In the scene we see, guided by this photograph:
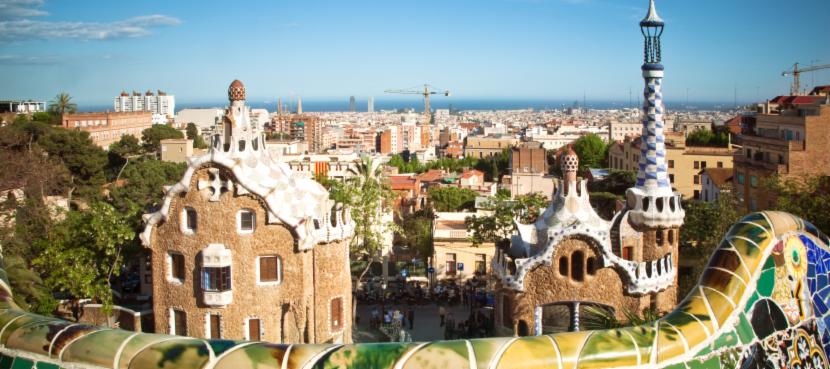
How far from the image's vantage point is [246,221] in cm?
2398

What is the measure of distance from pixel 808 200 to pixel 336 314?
19879mm

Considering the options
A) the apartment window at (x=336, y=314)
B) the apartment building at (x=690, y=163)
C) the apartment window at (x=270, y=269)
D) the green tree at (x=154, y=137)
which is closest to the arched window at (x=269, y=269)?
the apartment window at (x=270, y=269)

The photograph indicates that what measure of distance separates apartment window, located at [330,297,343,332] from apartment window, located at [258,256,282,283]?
7.38ft

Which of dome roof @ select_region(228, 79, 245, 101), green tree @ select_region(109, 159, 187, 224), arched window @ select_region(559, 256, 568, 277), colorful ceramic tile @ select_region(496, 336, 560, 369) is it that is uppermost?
dome roof @ select_region(228, 79, 245, 101)

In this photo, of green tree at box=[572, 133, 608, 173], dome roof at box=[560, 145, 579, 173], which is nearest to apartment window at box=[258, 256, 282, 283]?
dome roof at box=[560, 145, 579, 173]

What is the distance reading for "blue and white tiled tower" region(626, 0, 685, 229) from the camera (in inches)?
949

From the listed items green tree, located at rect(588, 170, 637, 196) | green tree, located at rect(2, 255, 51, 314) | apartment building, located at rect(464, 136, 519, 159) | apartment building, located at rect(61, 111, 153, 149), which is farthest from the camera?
apartment building, located at rect(464, 136, 519, 159)

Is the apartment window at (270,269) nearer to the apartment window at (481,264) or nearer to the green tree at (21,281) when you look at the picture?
the green tree at (21,281)

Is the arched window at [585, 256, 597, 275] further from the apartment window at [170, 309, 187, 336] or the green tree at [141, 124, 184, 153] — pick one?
the green tree at [141, 124, 184, 153]

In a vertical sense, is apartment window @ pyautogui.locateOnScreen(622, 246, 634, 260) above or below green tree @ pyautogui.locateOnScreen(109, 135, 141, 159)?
below

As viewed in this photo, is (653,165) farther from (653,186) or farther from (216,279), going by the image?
(216,279)

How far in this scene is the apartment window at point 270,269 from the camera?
24203 millimetres

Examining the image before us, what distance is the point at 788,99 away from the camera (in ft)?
249

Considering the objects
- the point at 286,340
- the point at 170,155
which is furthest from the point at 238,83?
the point at 170,155
